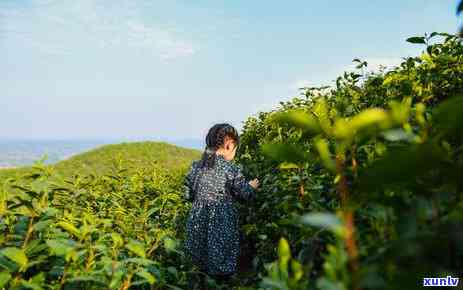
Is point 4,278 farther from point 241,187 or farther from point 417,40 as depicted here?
point 241,187

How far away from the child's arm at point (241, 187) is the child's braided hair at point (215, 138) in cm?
29

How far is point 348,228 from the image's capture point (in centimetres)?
83

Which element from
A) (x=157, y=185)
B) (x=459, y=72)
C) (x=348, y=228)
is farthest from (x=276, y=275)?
(x=157, y=185)

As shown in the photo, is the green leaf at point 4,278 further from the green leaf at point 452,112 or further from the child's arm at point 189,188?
the child's arm at point 189,188

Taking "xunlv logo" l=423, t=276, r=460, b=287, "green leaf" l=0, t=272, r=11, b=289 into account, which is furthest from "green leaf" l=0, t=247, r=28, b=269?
"xunlv logo" l=423, t=276, r=460, b=287

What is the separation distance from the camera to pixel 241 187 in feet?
15.5

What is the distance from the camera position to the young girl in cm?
488

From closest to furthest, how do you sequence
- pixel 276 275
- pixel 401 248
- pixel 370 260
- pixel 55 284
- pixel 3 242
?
pixel 401 248, pixel 370 260, pixel 276 275, pixel 55 284, pixel 3 242

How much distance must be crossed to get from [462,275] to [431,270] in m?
0.28

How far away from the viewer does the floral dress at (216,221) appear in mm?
4871

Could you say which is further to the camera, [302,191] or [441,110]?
[302,191]

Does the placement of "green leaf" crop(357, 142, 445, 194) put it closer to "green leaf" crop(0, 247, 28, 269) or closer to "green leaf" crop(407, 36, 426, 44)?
"green leaf" crop(0, 247, 28, 269)

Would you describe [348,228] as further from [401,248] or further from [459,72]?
[459,72]

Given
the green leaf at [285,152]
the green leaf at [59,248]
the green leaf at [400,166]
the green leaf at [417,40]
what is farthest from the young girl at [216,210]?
the green leaf at [400,166]
